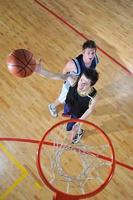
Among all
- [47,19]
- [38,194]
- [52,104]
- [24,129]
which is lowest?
[38,194]

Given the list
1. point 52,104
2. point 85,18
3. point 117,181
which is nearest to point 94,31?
point 85,18

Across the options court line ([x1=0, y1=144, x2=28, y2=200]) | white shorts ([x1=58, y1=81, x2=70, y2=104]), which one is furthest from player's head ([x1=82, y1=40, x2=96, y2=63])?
court line ([x1=0, y1=144, x2=28, y2=200])

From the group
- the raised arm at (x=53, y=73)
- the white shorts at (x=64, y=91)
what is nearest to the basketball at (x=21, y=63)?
the raised arm at (x=53, y=73)

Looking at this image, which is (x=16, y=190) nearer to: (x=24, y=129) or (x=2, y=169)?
(x=2, y=169)

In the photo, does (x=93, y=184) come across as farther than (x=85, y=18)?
No

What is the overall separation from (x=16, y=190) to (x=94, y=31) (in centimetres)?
363

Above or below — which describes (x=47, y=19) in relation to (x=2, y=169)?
above

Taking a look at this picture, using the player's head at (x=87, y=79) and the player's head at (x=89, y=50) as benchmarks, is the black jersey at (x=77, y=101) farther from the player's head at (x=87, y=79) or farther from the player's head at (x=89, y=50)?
the player's head at (x=89, y=50)

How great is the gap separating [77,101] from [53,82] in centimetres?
150

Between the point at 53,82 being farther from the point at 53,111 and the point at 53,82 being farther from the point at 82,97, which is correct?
the point at 82,97

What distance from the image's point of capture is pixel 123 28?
294 inches

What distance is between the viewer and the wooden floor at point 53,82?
5324 mm

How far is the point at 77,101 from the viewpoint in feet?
16.3

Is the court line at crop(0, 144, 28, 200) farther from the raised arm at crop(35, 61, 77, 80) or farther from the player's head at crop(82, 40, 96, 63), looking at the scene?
the player's head at crop(82, 40, 96, 63)
